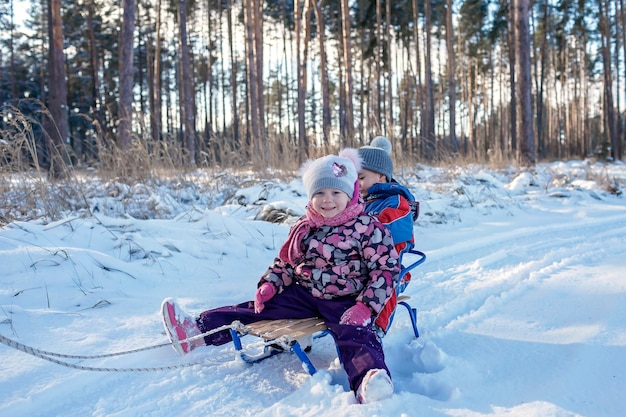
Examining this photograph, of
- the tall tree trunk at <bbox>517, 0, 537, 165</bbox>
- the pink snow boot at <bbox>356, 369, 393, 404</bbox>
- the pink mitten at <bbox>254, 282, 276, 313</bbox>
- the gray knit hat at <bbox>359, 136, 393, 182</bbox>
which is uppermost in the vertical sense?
the tall tree trunk at <bbox>517, 0, 537, 165</bbox>

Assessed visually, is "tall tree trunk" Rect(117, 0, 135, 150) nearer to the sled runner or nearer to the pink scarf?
the pink scarf

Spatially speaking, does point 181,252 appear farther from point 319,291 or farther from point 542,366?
point 542,366

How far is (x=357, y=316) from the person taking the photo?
6.24 feet

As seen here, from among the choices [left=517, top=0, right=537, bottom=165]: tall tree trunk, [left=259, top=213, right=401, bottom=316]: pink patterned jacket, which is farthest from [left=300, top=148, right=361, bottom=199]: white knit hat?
[left=517, top=0, right=537, bottom=165]: tall tree trunk

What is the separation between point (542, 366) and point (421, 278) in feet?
4.80

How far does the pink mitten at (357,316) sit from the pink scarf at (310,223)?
38 centimetres

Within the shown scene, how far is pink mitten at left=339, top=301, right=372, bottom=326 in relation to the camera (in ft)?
6.21

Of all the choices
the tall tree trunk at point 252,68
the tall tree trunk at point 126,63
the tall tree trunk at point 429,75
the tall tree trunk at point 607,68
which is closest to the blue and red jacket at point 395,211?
the tall tree trunk at point 126,63

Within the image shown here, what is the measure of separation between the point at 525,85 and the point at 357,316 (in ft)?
31.9

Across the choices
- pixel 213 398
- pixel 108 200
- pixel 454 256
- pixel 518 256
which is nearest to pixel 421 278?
pixel 454 256

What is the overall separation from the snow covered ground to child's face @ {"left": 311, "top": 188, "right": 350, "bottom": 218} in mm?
689

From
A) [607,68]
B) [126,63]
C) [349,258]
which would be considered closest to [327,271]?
[349,258]

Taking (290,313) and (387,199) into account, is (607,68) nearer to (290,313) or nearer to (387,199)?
(387,199)

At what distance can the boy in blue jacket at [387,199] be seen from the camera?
2367 millimetres
